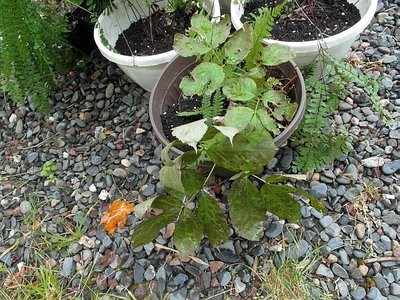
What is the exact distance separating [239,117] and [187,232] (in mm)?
343

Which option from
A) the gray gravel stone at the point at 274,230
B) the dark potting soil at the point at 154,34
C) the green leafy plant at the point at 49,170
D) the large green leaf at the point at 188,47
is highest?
the large green leaf at the point at 188,47

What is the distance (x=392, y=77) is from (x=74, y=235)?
50.5 inches

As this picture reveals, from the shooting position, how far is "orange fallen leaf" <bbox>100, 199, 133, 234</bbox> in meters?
1.75

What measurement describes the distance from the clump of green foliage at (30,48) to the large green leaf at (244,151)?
819 mm

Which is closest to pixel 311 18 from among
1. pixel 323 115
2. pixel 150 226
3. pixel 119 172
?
pixel 323 115

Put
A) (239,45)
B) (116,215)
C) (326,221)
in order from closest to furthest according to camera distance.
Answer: (239,45)
(326,221)
(116,215)

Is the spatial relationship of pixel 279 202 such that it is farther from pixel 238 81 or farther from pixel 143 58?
pixel 143 58

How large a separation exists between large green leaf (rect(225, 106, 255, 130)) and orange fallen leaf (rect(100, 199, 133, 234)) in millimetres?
577

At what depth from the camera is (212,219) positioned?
1448mm

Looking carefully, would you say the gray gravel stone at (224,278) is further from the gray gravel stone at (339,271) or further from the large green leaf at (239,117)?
the large green leaf at (239,117)

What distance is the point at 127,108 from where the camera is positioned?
2.05 metres

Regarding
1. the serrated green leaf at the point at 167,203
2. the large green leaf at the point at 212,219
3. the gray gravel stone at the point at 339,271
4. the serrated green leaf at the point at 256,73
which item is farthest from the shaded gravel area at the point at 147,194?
the serrated green leaf at the point at 256,73

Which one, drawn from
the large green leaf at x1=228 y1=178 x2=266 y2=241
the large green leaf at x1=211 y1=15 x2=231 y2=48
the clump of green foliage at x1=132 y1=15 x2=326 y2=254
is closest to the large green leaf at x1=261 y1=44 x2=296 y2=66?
the clump of green foliage at x1=132 y1=15 x2=326 y2=254

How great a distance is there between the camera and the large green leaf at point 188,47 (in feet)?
4.77
